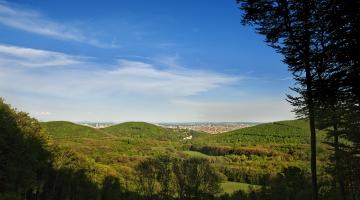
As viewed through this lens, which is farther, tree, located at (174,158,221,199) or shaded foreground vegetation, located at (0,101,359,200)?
tree, located at (174,158,221,199)

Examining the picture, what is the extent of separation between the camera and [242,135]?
610ft

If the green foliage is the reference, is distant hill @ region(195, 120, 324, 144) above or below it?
above

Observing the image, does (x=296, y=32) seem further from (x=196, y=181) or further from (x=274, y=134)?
(x=274, y=134)

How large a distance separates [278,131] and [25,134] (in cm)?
14572

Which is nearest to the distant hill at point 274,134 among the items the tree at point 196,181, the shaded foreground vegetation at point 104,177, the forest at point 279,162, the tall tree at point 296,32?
the forest at point 279,162

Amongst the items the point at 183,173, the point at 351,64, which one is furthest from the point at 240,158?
the point at 351,64

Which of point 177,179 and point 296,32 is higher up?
point 296,32

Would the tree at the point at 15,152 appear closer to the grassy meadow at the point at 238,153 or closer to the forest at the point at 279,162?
the forest at the point at 279,162

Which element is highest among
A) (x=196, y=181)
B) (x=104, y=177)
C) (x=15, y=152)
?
(x=15, y=152)

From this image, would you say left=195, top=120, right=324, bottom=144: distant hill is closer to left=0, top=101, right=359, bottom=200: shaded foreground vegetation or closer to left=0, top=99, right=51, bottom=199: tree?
left=0, top=101, right=359, bottom=200: shaded foreground vegetation

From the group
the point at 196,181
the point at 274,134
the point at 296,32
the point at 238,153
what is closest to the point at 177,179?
the point at 196,181

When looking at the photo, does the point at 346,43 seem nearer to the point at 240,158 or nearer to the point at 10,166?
the point at 10,166

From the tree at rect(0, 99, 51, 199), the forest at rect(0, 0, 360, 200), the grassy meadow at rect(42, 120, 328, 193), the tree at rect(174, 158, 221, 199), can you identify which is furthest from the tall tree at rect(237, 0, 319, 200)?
the tree at rect(174, 158, 221, 199)

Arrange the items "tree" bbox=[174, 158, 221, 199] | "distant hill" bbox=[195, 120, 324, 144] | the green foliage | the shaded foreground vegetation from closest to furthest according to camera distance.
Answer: the shaded foreground vegetation
"tree" bbox=[174, 158, 221, 199]
the green foliage
"distant hill" bbox=[195, 120, 324, 144]
